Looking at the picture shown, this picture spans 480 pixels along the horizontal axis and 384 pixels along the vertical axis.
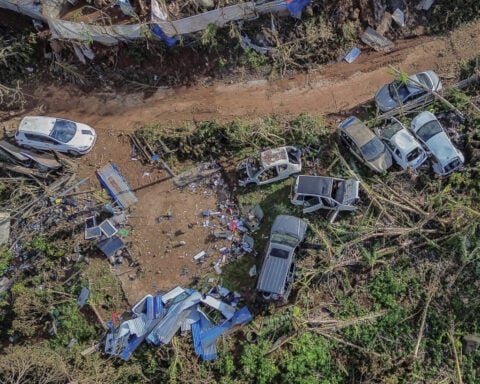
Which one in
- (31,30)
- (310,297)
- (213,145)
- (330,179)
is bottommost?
(310,297)

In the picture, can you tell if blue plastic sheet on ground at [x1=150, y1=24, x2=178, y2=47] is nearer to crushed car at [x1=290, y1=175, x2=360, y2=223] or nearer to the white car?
the white car

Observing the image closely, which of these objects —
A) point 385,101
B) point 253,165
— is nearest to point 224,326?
point 253,165

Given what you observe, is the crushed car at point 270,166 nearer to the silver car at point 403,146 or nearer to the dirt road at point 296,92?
the dirt road at point 296,92

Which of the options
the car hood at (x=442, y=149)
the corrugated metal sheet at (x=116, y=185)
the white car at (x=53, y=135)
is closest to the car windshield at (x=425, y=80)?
the car hood at (x=442, y=149)

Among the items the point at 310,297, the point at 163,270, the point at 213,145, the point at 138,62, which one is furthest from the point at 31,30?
the point at 310,297

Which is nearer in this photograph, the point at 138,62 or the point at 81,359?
the point at 81,359

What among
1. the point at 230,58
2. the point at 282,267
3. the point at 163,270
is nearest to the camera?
the point at 282,267

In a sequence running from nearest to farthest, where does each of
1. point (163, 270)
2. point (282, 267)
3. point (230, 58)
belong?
1. point (282, 267)
2. point (163, 270)
3. point (230, 58)

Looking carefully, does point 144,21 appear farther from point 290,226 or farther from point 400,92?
point 400,92

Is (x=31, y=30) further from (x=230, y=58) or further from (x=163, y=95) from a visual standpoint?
(x=230, y=58)
